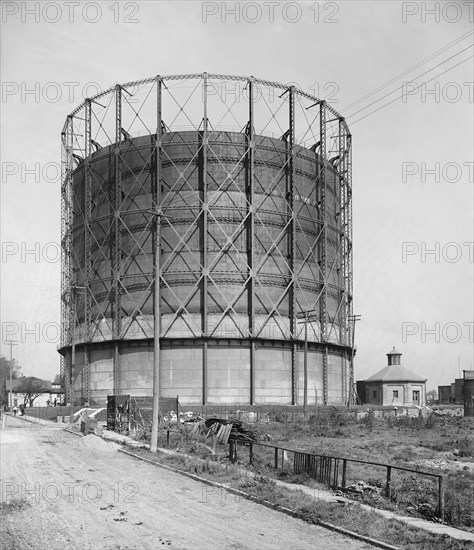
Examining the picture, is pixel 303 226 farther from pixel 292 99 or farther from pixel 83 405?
pixel 83 405

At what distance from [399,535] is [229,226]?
40515 millimetres

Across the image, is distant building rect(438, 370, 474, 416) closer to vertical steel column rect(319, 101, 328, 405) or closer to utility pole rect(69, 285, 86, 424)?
vertical steel column rect(319, 101, 328, 405)

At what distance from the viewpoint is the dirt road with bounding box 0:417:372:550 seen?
10883mm

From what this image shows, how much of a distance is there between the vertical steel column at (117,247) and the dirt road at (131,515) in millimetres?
29548

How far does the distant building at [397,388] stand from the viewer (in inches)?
2921

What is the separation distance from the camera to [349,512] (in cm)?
1266

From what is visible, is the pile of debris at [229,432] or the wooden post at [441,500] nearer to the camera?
the wooden post at [441,500]

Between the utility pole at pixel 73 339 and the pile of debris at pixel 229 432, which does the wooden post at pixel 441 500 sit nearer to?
the pile of debris at pixel 229 432

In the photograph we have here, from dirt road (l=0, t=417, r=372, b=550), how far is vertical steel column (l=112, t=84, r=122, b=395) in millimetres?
29548

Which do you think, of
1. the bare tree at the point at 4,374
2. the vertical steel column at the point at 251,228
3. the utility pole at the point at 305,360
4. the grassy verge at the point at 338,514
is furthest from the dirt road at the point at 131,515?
the bare tree at the point at 4,374

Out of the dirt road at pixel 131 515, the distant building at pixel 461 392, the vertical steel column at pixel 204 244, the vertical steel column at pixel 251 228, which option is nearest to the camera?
the dirt road at pixel 131 515

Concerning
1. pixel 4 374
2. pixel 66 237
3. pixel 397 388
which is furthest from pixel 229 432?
pixel 4 374

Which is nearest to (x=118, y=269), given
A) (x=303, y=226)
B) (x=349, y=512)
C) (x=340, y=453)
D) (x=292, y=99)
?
(x=303, y=226)

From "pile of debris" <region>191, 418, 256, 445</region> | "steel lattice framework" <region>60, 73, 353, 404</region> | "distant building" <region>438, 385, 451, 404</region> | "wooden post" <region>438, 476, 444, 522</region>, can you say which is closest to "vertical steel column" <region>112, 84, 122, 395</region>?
"steel lattice framework" <region>60, 73, 353, 404</region>
